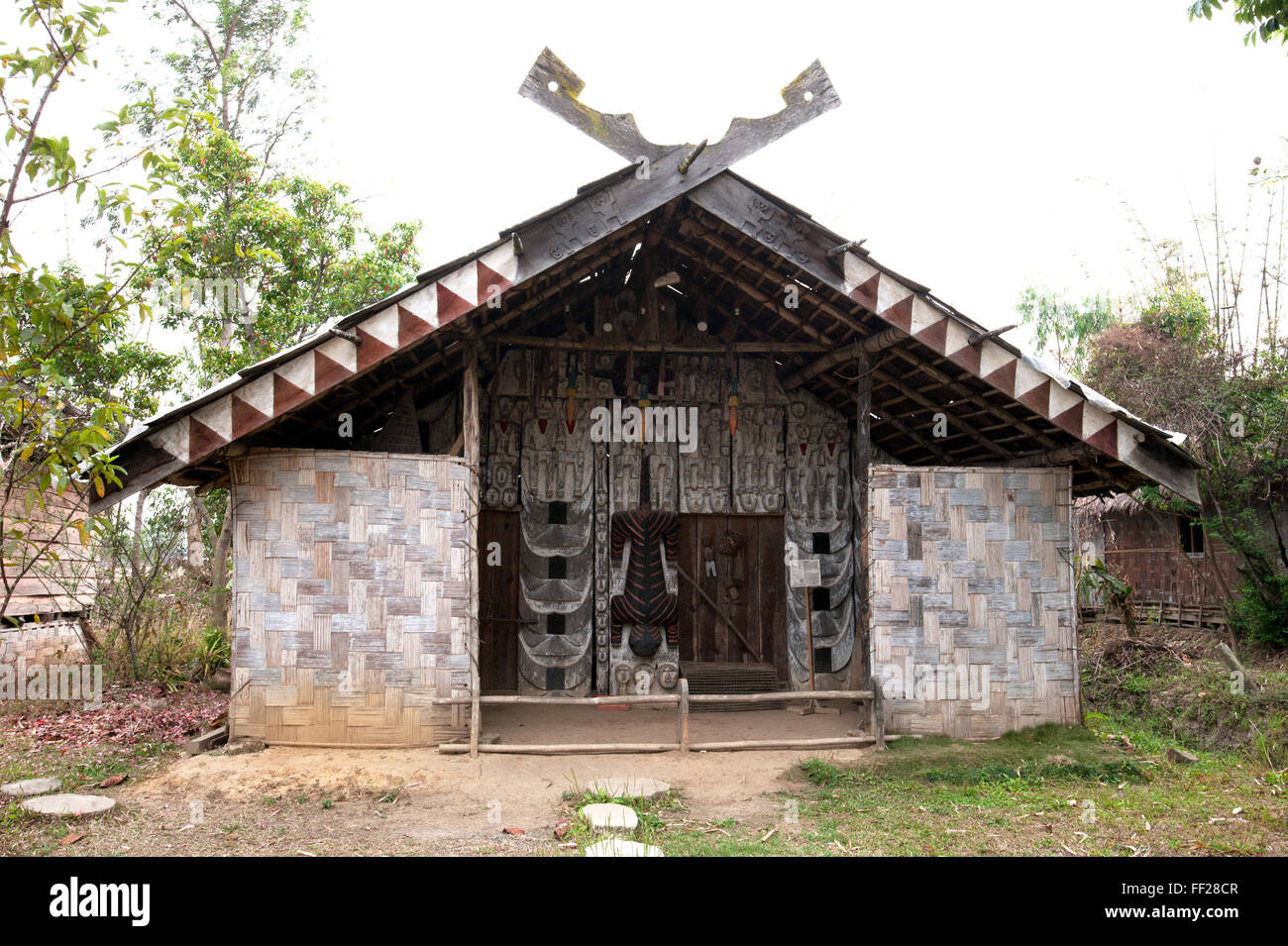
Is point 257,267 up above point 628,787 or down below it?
above

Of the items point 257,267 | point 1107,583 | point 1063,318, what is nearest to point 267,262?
point 257,267

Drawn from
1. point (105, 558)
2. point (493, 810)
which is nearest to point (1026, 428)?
point (493, 810)

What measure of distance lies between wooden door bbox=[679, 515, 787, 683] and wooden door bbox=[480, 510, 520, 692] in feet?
6.04

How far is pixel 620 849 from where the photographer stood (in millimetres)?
4930

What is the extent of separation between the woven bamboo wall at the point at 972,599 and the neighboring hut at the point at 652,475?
2cm

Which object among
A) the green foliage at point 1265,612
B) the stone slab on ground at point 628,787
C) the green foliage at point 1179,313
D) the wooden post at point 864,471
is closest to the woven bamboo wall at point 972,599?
the wooden post at point 864,471

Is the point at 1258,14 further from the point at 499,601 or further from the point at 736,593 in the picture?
the point at 499,601

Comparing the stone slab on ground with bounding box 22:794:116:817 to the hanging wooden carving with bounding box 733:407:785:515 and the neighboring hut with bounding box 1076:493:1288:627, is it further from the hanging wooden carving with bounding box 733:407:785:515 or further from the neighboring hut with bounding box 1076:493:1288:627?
the neighboring hut with bounding box 1076:493:1288:627

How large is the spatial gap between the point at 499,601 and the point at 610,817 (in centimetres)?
426

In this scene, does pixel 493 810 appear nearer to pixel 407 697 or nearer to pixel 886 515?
pixel 407 697

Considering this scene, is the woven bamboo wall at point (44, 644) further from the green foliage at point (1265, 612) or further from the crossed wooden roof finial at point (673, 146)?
the green foliage at point (1265, 612)

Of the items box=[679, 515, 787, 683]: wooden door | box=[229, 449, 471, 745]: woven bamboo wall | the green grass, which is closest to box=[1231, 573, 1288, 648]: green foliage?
the green grass

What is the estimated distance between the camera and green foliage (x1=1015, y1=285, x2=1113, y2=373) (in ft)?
64.2

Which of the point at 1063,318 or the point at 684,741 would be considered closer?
the point at 684,741
